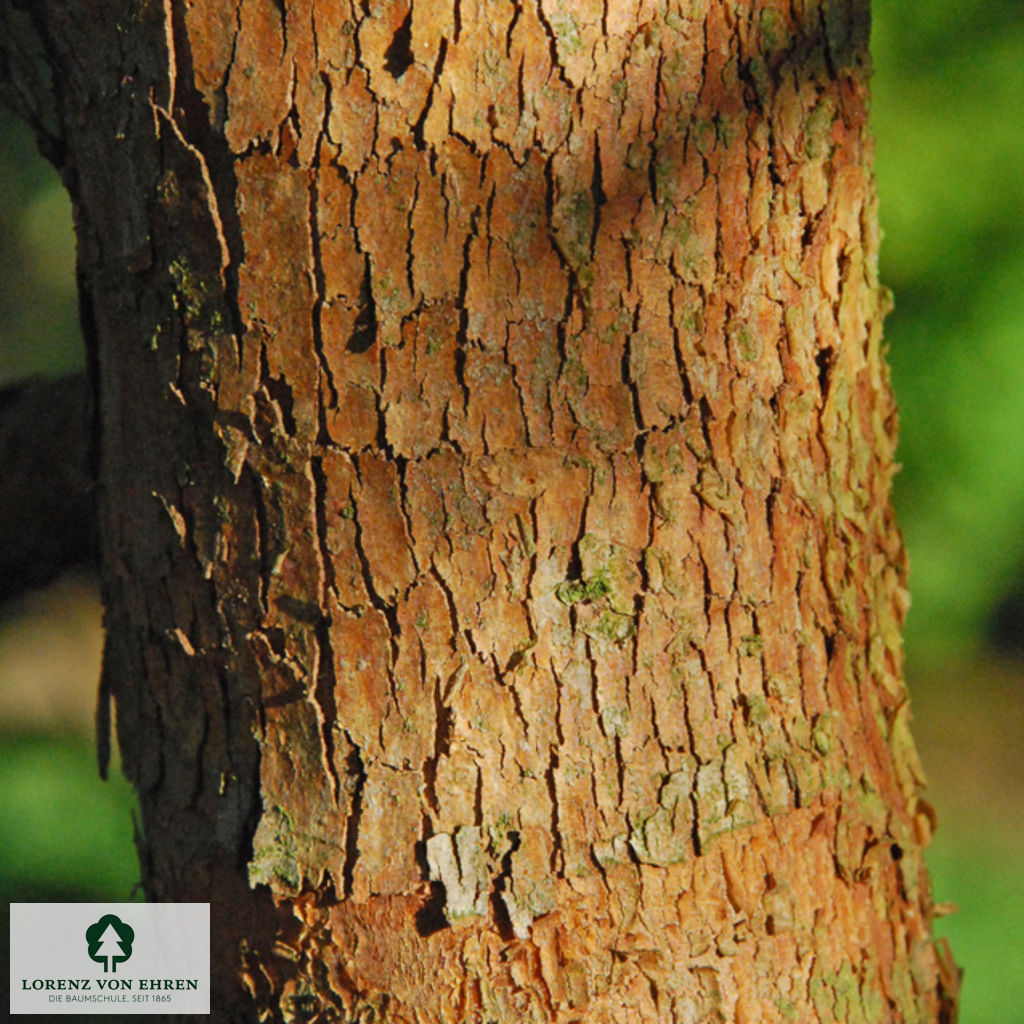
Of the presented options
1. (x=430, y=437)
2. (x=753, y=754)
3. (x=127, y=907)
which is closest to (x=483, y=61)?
(x=430, y=437)

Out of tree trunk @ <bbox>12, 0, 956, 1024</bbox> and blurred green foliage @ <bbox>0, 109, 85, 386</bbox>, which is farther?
blurred green foliage @ <bbox>0, 109, 85, 386</bbox>

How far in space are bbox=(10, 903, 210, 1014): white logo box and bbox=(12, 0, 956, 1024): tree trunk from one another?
0.04 meters

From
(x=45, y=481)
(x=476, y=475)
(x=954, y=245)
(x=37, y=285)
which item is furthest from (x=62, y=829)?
(x=954, y=245)

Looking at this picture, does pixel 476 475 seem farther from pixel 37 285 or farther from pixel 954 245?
pixel 37 285

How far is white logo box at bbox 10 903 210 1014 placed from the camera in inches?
35.3

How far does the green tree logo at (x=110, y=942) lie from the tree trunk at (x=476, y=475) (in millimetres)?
171

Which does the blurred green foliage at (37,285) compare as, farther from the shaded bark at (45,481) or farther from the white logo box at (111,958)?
the white logo box at (111,958)

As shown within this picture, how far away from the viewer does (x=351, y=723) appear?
79cm

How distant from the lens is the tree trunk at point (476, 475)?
76 cm

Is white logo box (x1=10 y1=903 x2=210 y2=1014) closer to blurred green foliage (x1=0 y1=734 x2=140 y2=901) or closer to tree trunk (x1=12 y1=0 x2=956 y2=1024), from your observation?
tree trunk (x1=12 y1=0 x2=956 y2=1024)

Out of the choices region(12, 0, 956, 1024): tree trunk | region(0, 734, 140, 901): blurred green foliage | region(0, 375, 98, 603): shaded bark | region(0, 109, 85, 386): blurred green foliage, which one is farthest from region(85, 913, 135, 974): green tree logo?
region(0, 109, 85, 386): blurred green foliage

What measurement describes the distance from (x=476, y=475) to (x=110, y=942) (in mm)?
613

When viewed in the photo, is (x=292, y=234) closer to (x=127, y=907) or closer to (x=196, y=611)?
(x=196, y=611)

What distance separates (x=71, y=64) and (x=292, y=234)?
0.26 m
